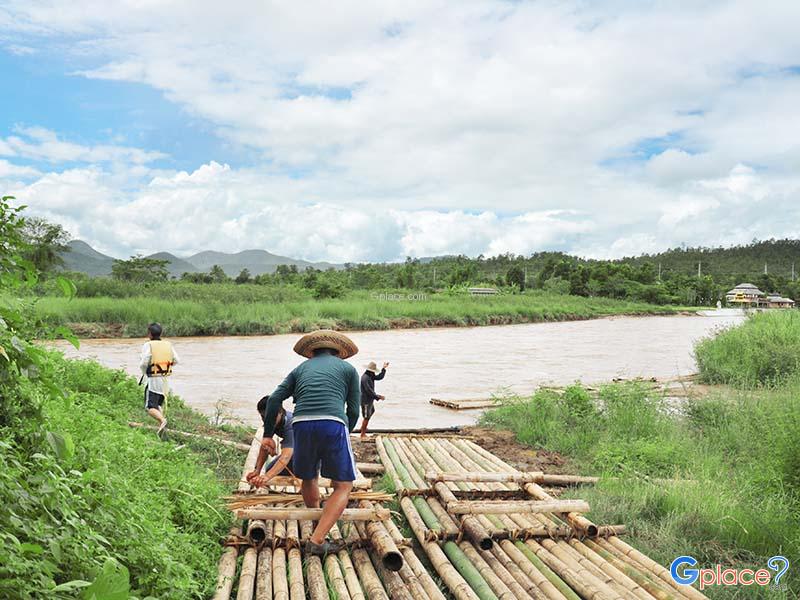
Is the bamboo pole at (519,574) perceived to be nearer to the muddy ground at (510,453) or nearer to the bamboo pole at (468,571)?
the bamboo pole at (468,571)

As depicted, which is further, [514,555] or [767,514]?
[767,514]

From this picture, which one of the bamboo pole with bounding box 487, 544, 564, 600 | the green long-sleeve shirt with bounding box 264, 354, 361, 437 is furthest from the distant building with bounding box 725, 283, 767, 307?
the green long-sleeve shirt with bounding box 264, 354, 361, 437

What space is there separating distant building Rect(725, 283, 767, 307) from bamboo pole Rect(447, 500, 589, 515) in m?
62.9

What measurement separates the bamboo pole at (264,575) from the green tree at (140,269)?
3526cm

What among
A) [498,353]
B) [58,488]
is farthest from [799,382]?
[498,353]

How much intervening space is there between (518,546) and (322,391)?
158 cm

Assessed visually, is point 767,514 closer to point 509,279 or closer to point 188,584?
point 188,584

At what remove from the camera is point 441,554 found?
401 cm

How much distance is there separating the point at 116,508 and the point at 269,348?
1594cm

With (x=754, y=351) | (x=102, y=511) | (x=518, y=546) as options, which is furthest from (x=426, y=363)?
(x=102, y=511)

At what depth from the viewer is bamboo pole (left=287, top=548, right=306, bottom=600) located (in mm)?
3400

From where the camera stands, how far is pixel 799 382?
781 cm

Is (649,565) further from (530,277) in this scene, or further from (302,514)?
(530,277)

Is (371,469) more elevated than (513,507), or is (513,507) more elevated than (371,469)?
(513,507)
